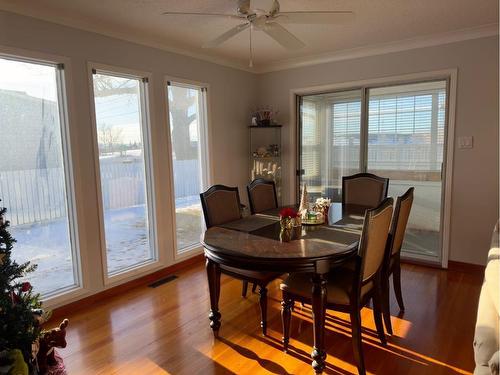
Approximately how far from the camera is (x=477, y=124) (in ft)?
10.9

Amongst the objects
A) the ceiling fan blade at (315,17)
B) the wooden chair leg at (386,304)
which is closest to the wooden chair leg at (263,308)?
the wooden chair leg at (386,304)

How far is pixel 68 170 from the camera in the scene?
285 cm

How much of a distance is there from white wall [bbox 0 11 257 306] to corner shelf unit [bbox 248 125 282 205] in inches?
5.5

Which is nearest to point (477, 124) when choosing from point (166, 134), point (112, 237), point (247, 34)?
point (247, 34)

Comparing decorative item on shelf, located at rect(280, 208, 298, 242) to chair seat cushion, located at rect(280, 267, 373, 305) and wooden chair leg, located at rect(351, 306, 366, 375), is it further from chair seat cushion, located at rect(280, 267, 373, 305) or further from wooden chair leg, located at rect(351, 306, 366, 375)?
wooden chair leg, located at rect(351, 306, 366, 375)

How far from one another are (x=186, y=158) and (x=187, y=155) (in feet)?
0.12

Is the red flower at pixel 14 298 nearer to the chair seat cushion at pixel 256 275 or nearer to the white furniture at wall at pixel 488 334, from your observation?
the chair seat cushion at pixel 256 275

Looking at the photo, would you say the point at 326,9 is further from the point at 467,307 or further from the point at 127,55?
the point at 467,307

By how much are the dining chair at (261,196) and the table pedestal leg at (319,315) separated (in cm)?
137

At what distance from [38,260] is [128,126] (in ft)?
4.60

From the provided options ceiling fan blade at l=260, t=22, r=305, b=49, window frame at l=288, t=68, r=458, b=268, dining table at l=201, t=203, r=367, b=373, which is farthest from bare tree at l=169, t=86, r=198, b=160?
ceiling fan blade at l=260, t=22, r=305, b=49

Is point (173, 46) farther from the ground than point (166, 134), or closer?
farther from the ground

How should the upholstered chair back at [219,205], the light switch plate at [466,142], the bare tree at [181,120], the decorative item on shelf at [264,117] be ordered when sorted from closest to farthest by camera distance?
the upholstered chair back at [219,205]
the light switch plate at [466,142]
the bare tree at [181,120]
the decorative item on shelf at [264,117]

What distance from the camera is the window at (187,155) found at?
377cm
